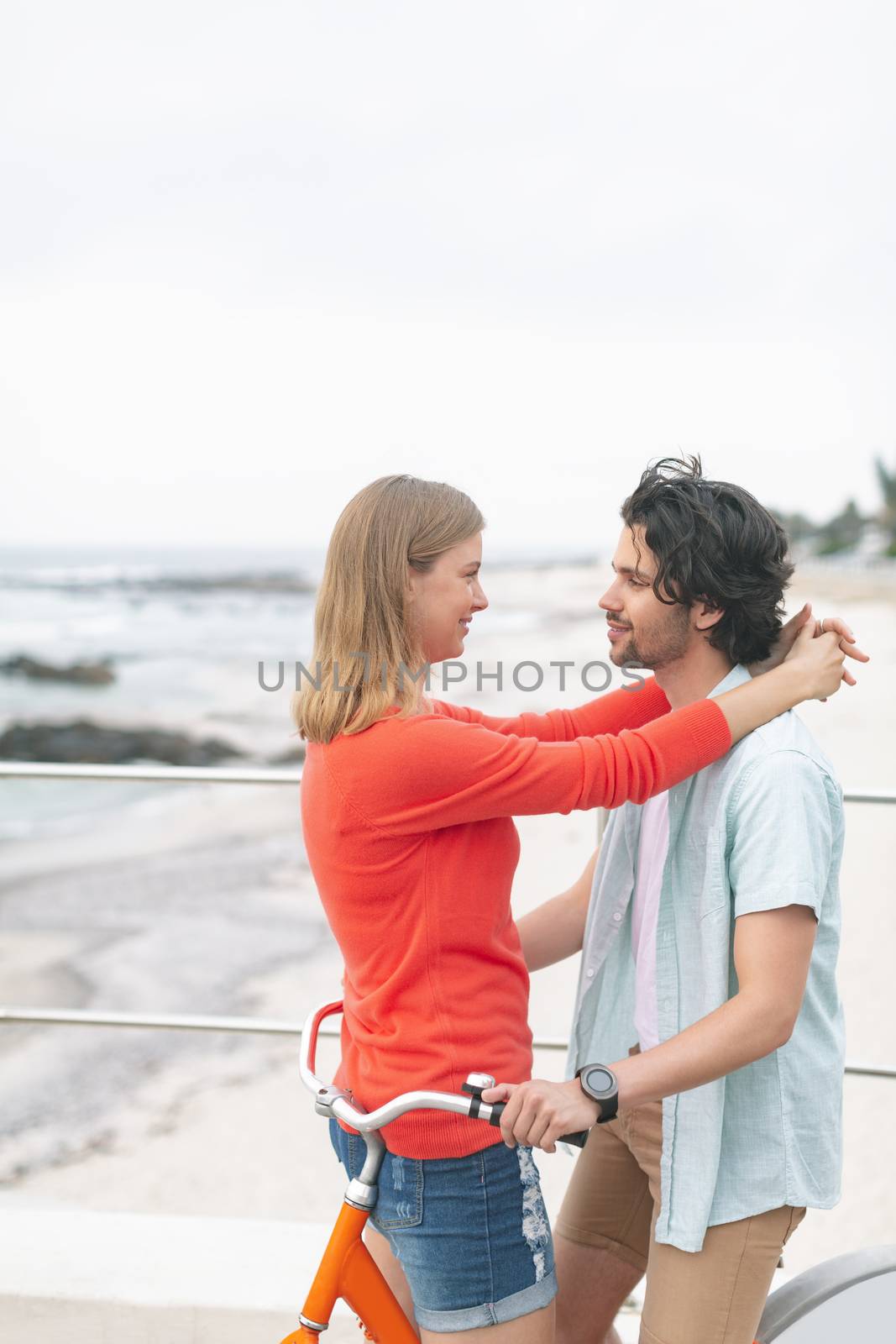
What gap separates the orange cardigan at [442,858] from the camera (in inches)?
44.4

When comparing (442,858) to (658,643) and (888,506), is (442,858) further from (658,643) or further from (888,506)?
(888,506)

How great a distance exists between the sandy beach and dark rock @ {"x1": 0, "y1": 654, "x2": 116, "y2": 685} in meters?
2.65

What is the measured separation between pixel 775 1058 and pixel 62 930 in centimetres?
2023

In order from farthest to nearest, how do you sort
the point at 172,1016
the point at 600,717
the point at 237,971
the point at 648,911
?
the point at 237,971 → the point at 172,1016 → the point at 600,717 → the point at 648,911

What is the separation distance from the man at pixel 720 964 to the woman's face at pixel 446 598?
0.53ft

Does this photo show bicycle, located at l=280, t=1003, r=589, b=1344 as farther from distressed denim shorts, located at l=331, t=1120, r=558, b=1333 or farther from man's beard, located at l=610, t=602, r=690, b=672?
man's beard, located at l=610, t=602, r=690, b=672

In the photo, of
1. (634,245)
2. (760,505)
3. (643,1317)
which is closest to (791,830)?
(760,505)

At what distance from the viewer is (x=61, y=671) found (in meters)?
27.7

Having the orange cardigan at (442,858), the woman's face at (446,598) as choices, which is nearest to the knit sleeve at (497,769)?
the orange cardigan at (442,858)

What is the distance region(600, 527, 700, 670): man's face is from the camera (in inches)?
49.9

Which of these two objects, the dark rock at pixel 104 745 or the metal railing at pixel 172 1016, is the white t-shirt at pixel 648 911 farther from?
the dark rock at pixel 104 745

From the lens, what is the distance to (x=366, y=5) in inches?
1008

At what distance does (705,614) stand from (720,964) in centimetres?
37

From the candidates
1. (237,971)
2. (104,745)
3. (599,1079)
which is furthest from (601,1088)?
(104,745)
